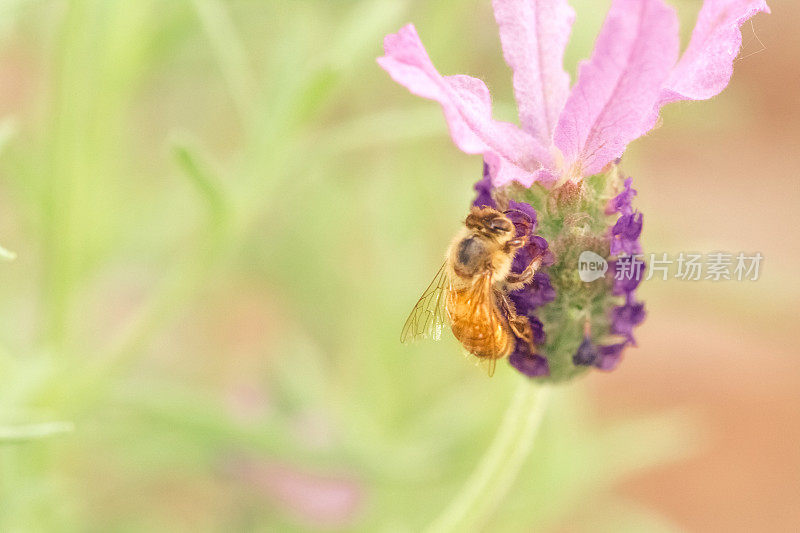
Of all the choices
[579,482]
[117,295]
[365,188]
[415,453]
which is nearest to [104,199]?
[415,453]

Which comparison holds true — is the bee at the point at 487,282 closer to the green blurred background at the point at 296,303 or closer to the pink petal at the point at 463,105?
the pink petal at the point at 463,105

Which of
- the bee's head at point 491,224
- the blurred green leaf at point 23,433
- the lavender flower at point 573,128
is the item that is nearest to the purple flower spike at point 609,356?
the lavender flower at point 573,128

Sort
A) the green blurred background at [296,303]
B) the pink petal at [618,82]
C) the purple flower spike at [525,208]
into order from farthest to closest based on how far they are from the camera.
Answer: the green blurred background at [296,303] < the purple flower spike at [525,208] < the pink petal at [618,82]

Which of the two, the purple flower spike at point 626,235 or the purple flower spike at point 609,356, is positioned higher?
the purple flower spike at point 626,235

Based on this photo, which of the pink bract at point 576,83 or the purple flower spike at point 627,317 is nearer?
the pink bract at point 576,83

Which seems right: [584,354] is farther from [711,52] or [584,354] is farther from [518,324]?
[711,52]

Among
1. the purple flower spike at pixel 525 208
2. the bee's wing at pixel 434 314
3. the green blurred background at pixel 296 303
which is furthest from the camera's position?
the green blurred background at pixel 296 303
